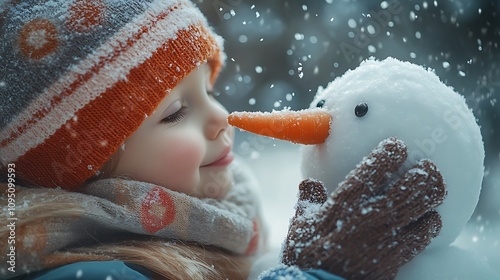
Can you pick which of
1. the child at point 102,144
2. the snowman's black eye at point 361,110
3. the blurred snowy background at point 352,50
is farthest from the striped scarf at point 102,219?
the snowman's black eye at point 361,110

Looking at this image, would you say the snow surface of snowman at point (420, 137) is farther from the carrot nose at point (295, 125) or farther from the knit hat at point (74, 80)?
the knit hat at point (74, 80)

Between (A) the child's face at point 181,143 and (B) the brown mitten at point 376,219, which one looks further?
(A) the child's face at point 181,143

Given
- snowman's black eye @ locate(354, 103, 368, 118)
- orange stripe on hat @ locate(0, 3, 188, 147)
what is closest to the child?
orange stripe on hat @ locate(0, 3, 188, 147)

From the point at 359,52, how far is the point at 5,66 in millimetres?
492

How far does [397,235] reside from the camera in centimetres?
53

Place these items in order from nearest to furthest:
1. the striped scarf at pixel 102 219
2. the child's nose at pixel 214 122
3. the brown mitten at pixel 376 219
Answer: the brown mitten at pixel 376 219 → the striped scarf at pixel 102 219 → the child's nose at pixel 214 122

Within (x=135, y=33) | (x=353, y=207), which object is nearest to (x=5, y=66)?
(x=135, y=33)

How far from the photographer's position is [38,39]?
2.21 ft

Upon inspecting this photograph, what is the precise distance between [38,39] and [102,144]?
158mm

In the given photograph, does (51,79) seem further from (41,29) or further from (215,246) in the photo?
(215,246)

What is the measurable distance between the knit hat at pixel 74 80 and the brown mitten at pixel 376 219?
292 millimetres

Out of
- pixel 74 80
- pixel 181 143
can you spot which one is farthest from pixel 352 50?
pixel 74 80

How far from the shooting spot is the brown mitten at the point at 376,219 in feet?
1.70

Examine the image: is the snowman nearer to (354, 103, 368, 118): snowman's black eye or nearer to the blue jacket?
(354, 103, 368, 118): snowman's black eye
